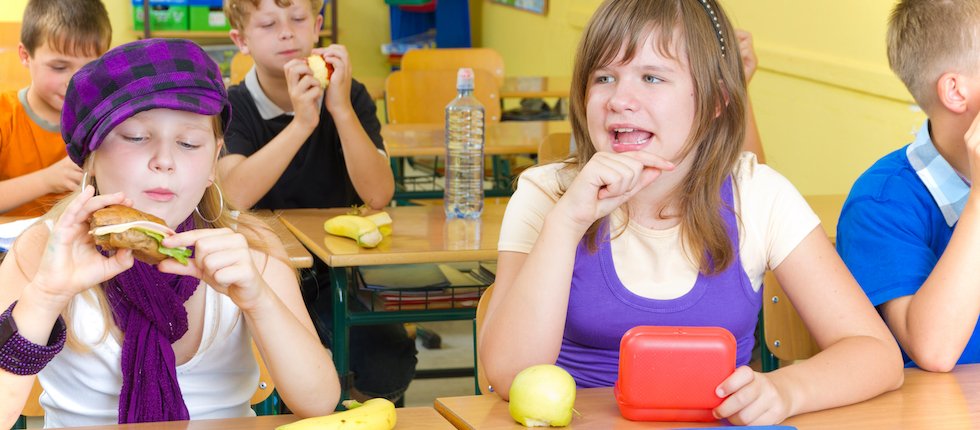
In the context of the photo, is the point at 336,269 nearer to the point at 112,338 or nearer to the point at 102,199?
the point at 112,338

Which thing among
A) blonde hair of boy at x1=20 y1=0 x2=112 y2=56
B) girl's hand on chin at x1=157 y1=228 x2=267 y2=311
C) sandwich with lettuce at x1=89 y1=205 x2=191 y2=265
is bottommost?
girl's hand on chin at x1=157 y1=228 x2=267 y2=311

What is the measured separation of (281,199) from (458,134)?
549 mm

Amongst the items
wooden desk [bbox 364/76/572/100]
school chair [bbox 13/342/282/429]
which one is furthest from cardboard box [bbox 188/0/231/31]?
school chair [bbox 13/342/282/429]

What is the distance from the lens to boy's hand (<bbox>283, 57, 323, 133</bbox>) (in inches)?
107

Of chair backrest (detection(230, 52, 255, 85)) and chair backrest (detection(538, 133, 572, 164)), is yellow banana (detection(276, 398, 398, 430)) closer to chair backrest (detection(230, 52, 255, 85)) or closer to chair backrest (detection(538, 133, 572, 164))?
chair backrest (detection(538, 133, 572, 164))

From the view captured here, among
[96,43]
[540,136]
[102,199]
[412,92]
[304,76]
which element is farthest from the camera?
[412,92]

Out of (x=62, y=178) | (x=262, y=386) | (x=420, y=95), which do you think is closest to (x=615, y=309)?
(x=262, y=386)

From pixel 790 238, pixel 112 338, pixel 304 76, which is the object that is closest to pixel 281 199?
pixel 304 76

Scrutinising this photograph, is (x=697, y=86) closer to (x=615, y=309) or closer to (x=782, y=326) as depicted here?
(x=615, y=309)

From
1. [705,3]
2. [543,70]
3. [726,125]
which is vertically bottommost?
[543,70]

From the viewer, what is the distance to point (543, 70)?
6.96m

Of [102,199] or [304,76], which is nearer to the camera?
[102,199]

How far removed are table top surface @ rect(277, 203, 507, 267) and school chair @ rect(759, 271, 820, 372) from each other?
2.19 feet

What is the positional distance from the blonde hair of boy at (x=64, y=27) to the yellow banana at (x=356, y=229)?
884 millimetres
